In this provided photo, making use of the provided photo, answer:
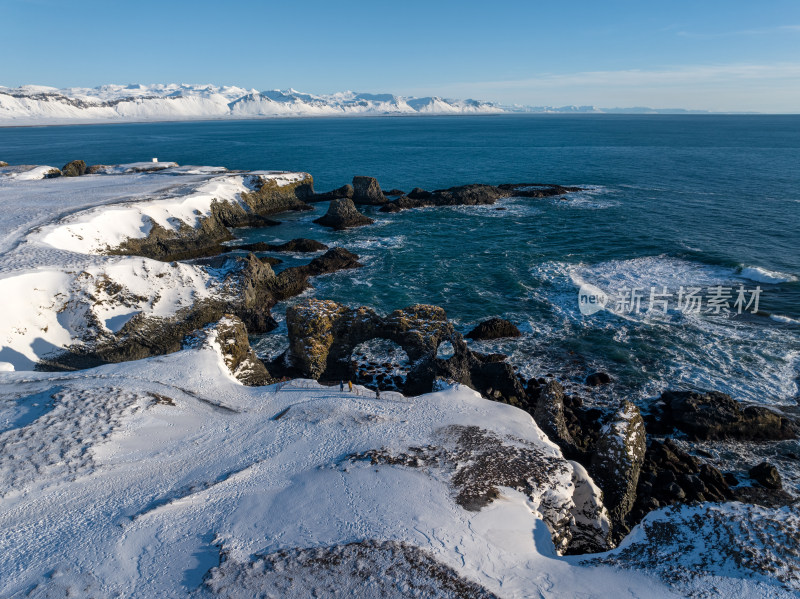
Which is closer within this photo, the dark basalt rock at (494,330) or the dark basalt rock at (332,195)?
the dark basalt rock at (494,330)

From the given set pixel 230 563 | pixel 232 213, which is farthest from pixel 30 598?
pixel 232 213

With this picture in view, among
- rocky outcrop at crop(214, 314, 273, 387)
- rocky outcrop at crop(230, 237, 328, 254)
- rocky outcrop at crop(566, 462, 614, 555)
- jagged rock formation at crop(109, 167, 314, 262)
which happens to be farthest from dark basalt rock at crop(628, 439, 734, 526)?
jagged rock formation at crop(109, 167, 314, 262)

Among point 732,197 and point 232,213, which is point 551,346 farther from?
point 732,197

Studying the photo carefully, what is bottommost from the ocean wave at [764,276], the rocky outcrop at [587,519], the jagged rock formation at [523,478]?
the ocean wave at [764,276]

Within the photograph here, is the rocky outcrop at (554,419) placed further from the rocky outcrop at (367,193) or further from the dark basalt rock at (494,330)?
the rocky outcrop at (367,193)

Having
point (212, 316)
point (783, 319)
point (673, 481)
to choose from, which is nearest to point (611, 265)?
point (783, 319)

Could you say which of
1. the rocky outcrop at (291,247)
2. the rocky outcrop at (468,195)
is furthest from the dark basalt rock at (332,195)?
the rocky outcrop at (291,247)
